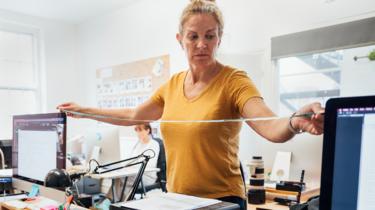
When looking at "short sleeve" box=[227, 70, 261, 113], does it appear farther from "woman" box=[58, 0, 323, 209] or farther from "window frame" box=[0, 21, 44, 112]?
"window frame" box=[0, 21, 44, 112]

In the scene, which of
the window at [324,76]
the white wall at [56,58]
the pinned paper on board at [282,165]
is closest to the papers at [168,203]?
the pinned paper on board at [282,165]

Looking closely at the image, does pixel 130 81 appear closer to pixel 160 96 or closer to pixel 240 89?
pixel 160 96

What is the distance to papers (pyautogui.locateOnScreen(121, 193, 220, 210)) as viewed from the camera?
833 mm

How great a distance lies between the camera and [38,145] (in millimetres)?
1438

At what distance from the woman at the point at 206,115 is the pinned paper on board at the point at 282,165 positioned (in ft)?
3.42

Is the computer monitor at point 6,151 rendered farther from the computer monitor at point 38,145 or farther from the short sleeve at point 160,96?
the short sleeve at point 160,96

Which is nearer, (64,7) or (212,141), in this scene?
(212,141)

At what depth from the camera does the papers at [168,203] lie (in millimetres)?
833

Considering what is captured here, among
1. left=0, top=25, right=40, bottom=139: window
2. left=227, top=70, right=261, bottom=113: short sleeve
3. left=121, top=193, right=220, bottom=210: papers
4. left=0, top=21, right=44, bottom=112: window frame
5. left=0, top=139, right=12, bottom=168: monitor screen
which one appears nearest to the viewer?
left=121, top=193, right=220, bottom=210: papers

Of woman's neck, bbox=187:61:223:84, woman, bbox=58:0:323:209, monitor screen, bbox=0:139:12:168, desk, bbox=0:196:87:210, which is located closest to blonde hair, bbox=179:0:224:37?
woman, bbox=58:0:323:209

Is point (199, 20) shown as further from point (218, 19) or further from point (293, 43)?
point (293, 43)

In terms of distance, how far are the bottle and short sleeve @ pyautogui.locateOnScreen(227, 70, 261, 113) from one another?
Answer: 1033mm

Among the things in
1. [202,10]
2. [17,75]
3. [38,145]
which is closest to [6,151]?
[38,145]

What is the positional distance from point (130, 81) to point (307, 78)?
253 cm
